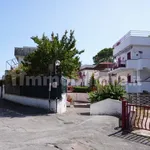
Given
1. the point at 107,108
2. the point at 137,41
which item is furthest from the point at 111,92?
the point at 137,41

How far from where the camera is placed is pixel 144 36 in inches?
1362

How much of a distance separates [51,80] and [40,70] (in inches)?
58.8

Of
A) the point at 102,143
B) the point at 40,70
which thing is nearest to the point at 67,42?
the point at 40,70

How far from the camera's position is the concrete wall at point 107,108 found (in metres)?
15.2

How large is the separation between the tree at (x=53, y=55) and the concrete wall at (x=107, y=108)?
4.22 metres

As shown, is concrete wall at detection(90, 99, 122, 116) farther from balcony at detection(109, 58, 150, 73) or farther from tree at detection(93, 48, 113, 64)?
tree at detection(93, 48, 113, 64)

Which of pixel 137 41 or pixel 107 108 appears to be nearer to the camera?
pixel 107 108

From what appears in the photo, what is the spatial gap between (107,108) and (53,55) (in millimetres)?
5687

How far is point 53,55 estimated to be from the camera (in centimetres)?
1906

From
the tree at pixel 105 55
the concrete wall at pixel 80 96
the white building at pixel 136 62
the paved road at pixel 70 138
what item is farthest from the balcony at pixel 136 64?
the tree at pixel 105 55

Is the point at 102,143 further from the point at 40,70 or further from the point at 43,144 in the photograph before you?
the point at 40,70

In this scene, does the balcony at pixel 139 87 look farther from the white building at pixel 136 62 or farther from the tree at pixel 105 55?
the tree at pixel 105 55

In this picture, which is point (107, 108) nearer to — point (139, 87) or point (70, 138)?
point (70, 138)

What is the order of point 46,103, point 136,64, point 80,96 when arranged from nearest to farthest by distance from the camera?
1. point 46,103
2. point 80,96
3. point 136,64
